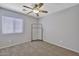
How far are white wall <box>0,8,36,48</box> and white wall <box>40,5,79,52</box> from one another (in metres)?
0.59

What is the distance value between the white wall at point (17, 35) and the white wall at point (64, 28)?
1.95 feet

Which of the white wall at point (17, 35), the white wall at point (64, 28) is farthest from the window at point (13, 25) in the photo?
the white wall at point (64, 28)

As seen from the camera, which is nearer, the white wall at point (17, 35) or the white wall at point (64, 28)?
the white wall at point (17, 35)

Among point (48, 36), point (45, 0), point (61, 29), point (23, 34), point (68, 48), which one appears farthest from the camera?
point (48, 36)

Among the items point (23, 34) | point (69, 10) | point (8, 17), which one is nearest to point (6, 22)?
point (8, 17)

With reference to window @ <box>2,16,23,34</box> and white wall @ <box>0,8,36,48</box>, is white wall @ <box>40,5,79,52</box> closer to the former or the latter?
white wall @ <box>0,8,36,48</box>

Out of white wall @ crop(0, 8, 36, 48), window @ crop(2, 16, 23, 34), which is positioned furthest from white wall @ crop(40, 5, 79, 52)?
window @ crop(2, 16, 23, 34)

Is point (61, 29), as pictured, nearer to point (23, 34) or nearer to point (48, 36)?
point (48, 36)

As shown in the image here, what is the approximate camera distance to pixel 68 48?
110 inches

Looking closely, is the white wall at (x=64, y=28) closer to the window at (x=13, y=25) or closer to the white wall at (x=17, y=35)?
the white wall at (x=17, y=35)

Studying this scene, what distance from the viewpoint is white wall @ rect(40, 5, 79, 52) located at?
100 inches

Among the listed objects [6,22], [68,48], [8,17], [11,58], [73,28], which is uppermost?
[8,17]

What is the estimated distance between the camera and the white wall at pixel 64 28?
2549 millimetres

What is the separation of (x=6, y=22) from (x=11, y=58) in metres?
2.16
